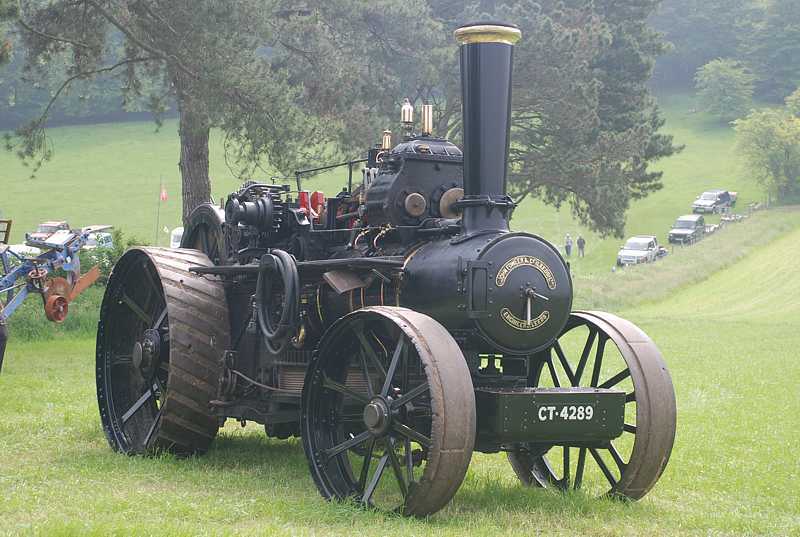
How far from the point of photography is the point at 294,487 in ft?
26.6

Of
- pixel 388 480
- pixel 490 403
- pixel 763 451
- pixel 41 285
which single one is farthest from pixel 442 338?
pixel 41 285

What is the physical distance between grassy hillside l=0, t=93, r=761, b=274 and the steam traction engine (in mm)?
40434

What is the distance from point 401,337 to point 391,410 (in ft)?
1.49

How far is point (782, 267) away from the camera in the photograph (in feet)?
148

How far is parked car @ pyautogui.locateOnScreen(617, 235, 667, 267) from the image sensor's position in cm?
4988

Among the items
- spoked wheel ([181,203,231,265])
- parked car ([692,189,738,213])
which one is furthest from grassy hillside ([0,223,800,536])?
parked car ([692,189,738,213])

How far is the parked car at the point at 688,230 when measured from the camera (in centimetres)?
5569

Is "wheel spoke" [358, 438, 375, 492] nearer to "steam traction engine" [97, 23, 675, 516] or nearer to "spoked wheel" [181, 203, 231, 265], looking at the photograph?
"steam traction engine" [97, 23, 675, 516]

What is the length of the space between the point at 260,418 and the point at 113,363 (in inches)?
85.1

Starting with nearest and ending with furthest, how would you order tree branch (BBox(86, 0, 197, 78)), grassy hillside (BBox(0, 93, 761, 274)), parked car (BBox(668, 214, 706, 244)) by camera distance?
tree branch (BBox(86, 0, 197, 78))
grassy hillside (BBox(0, 93, 761, 274))
parked car (BBox(668, 214, 706, 244))

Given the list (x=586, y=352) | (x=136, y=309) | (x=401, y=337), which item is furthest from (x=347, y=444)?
(x=136, y=309)

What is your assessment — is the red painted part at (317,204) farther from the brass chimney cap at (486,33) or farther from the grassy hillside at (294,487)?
the brass chimney cap at (486,33)

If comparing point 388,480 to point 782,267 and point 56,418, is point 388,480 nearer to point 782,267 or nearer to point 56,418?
point 56,418

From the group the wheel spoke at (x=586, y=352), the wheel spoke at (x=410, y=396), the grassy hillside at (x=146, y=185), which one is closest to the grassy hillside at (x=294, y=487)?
the wheel spoke at (x=410, y=396)
